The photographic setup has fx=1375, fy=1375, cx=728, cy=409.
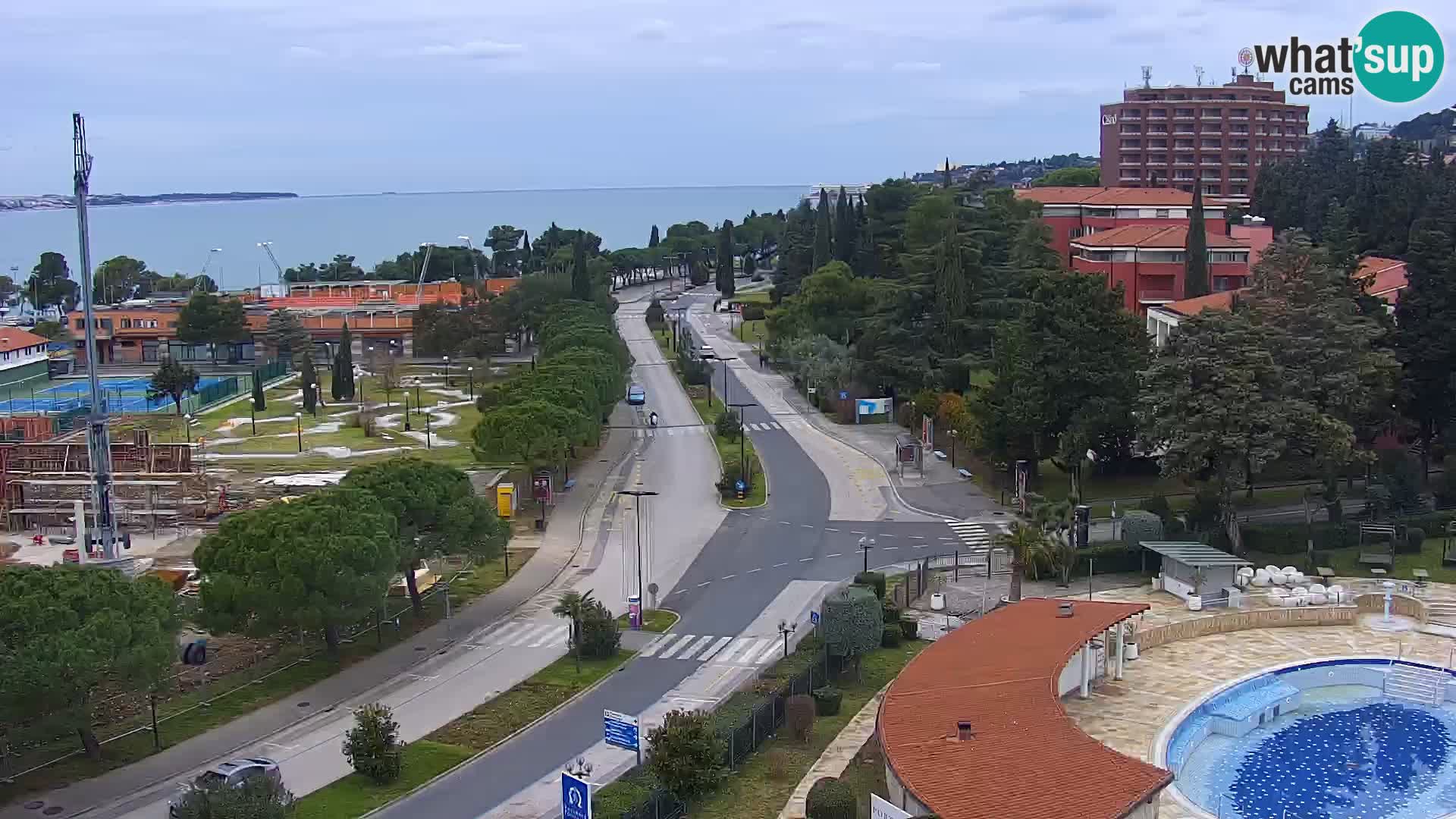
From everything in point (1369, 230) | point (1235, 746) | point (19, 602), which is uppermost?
point (1369, 230)

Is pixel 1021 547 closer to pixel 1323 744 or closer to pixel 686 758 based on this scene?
pixel 1323 744

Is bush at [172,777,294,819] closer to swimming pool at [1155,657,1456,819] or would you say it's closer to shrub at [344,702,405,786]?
shrub at [344,702,405,786]

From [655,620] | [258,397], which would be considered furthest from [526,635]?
[258,397]

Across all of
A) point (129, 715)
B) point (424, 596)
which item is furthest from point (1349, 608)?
point (129, 715)

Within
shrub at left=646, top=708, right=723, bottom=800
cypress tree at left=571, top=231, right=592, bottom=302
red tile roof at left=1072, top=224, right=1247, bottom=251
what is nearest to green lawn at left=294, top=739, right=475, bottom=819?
shrub at left=646, top=708, right=723, bottom=800

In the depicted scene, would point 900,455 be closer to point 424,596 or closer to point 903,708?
point 424,596
